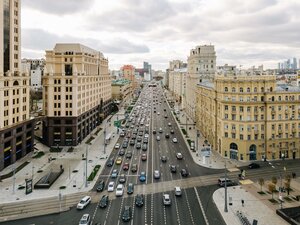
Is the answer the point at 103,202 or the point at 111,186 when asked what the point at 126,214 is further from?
the point at 111,186

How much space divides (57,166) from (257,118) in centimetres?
6280

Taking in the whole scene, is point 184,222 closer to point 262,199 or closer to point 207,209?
point 207,209

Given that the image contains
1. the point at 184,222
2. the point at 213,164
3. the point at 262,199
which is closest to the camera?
the point at 184,222

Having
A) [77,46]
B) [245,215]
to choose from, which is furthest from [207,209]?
[77,46]

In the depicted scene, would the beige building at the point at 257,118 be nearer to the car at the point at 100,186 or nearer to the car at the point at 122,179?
the car at the point at 122,179

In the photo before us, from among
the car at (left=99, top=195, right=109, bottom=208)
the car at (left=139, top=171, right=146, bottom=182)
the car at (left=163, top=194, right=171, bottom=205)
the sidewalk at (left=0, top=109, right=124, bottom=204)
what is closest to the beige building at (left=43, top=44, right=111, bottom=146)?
the sidewalk at (left=0, top=109, right=124, bottom=204)

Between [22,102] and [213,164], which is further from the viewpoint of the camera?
[22,102]

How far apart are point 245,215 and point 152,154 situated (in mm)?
48774

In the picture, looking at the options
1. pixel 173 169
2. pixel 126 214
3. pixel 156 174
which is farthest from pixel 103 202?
pixel 173 169

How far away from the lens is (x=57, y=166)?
85.1 metres

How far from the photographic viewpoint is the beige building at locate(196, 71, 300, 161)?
295ft

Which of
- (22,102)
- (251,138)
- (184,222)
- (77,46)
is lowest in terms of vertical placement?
(184,222)

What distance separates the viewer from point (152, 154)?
326ft

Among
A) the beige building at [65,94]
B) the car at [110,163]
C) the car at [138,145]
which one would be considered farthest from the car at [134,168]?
the beige building at [65,94]
